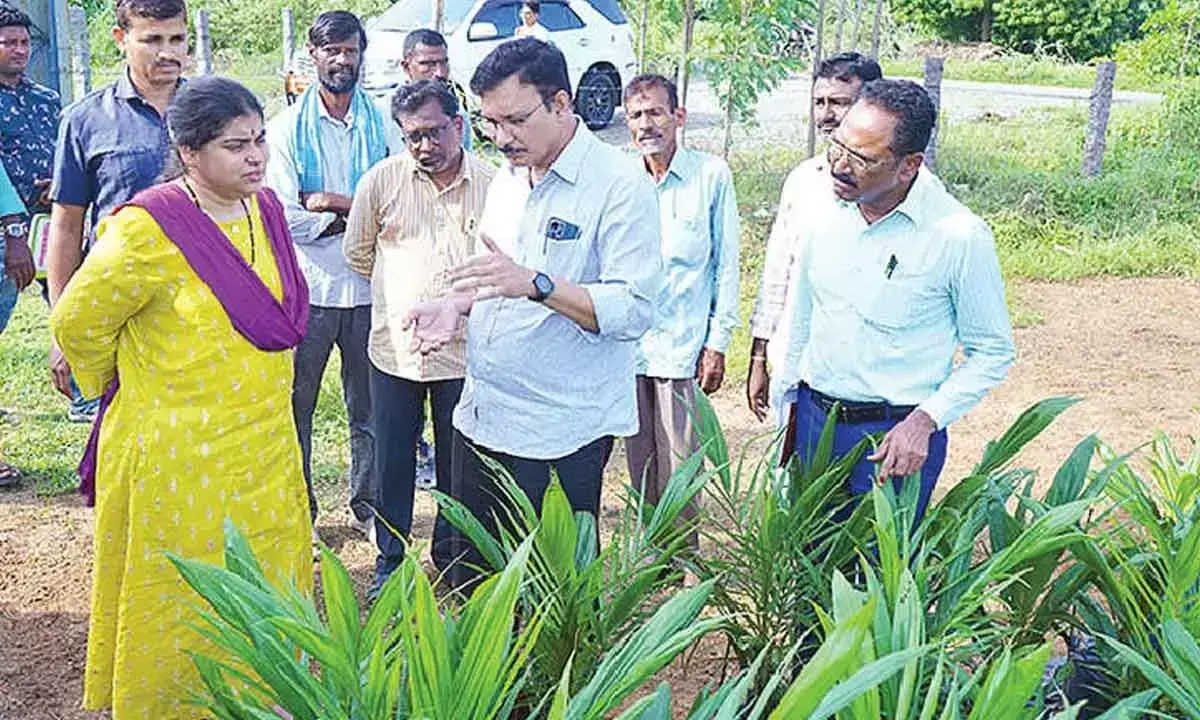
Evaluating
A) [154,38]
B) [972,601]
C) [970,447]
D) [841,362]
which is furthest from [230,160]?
[970,447]

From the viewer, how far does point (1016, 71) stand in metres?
23.0

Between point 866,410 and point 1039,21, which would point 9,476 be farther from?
point 1039,21

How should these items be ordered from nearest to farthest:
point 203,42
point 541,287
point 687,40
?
point 541,287 → point 687,40 → point 203,42

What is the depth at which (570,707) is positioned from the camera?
2.11 m

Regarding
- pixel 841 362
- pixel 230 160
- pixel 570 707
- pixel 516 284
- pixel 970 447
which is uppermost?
pixel 230 160

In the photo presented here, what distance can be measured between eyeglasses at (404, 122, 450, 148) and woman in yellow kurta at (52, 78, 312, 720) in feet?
2.33

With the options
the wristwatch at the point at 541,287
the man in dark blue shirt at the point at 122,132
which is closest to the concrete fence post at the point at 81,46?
the man in dark blue shirt at the point at 122,132

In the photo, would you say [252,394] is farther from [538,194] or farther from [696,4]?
[696,4]

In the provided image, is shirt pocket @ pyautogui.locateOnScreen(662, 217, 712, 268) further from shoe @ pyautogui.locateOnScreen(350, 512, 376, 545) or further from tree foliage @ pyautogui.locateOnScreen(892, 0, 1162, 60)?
tree foliage @ pyautogui.locateOnScreen(892, 0, 1162, 60)

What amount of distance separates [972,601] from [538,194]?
1.34m

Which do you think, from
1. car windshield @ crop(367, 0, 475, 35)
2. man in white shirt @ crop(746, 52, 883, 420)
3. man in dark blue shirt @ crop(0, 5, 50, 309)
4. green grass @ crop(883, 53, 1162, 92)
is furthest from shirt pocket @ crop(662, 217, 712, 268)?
green grass @ crop(883, 53, 1162, 92)

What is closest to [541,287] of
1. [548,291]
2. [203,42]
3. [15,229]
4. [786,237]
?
[548,291]

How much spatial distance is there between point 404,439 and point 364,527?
813mm

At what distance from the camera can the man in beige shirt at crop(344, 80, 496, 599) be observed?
152 inches
